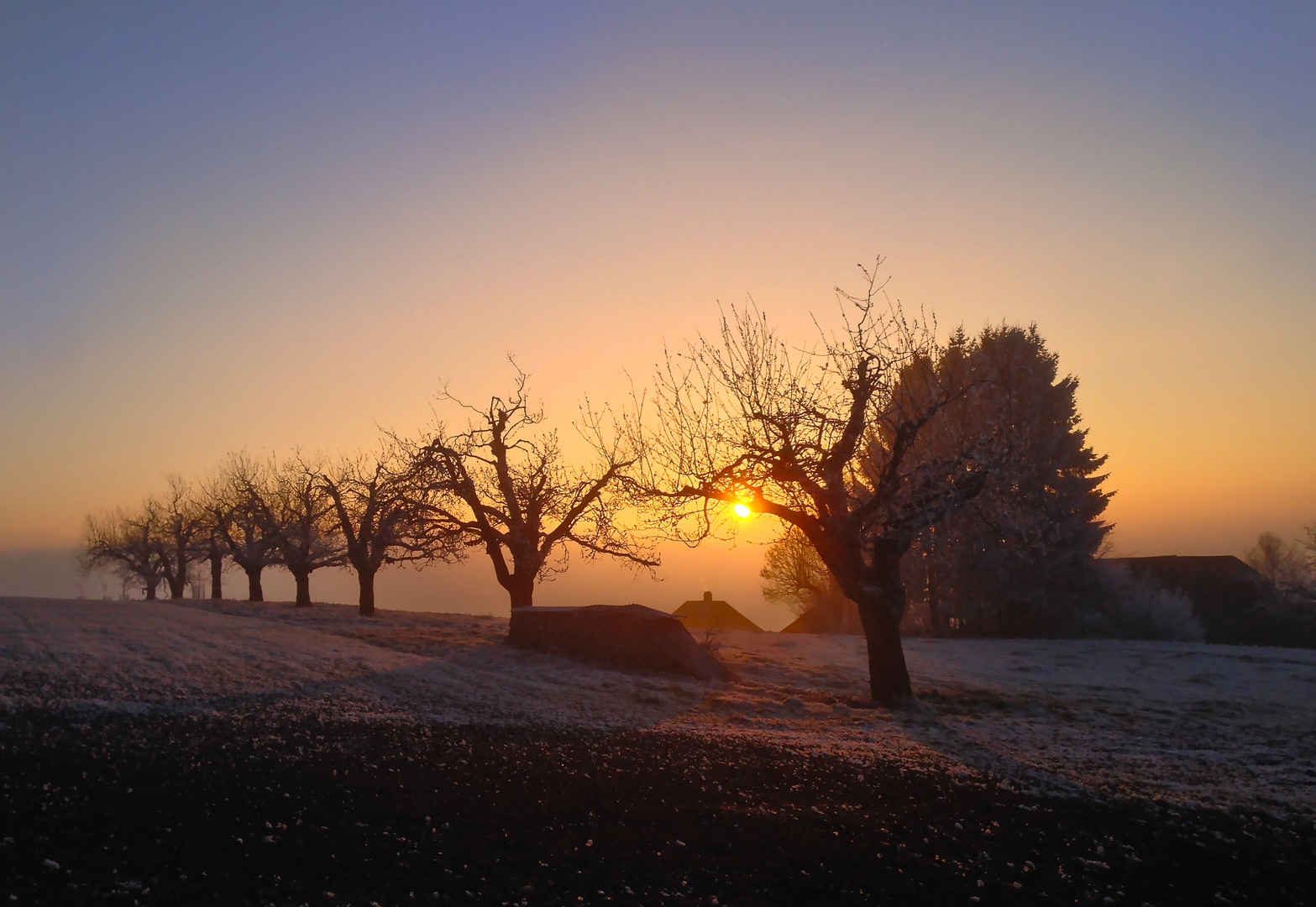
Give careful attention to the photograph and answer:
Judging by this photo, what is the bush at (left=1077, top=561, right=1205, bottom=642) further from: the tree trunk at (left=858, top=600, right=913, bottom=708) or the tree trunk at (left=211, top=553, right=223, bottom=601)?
the tree trunk at (left=211, top=553, right=223, bottom=601)

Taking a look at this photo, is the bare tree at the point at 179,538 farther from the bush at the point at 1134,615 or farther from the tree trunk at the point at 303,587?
the bush at the point at 1134,615

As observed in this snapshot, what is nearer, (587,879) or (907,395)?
(587,879)

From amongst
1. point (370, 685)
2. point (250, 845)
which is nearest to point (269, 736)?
point (250, 845)

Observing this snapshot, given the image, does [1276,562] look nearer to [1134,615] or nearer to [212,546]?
[1134,615]

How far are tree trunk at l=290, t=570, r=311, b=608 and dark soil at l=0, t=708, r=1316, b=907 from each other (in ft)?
85.9

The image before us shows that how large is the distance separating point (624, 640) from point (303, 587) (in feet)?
72.7

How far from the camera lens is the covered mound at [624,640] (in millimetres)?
16875

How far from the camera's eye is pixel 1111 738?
38.3 ft

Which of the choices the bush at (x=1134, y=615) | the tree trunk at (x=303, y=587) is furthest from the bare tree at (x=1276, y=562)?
the tree trunk at (x=303, y=587)

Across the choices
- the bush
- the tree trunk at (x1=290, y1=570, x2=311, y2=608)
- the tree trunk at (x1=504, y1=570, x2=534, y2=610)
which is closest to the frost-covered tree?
the bush

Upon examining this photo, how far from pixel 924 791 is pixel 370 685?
27.8 feet

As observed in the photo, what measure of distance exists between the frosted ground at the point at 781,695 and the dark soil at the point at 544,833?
1601 mm

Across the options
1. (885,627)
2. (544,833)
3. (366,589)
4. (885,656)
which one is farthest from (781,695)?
(366,589)

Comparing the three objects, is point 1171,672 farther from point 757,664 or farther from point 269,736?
point 269,736
